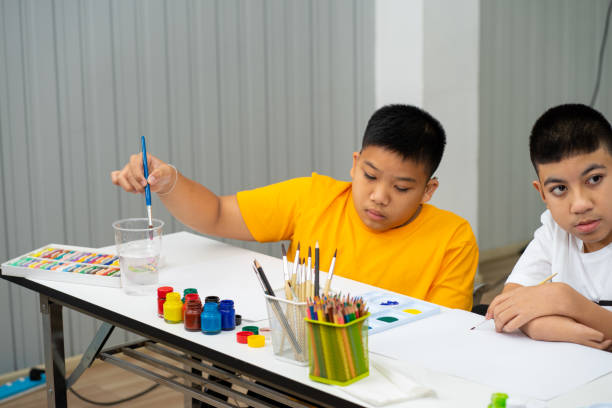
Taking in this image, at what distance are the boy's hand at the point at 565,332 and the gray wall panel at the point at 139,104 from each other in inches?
74.1

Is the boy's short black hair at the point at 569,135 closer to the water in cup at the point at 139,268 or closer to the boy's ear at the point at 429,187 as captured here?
the boy's ear at the point at 429,187

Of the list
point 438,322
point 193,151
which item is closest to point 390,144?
point 438,322

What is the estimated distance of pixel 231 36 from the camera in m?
2.91

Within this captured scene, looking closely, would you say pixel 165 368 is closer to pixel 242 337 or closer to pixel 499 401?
pixel 242 337

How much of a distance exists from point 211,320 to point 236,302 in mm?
190

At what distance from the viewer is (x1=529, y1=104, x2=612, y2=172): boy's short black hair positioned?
1.30 metres

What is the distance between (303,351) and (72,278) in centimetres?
71

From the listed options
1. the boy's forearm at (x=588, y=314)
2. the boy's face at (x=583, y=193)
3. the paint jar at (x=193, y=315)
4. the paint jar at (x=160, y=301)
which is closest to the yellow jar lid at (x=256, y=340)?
the paint jar at (x=193, y=315)

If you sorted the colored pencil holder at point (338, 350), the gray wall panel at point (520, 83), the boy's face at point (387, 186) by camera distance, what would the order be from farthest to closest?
the gray wall panel at point (520, 83), the boy's face at point (387, 186), the colored pencil holder at point (338, 350)

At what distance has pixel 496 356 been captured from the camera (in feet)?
3.55

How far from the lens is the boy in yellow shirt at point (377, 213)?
162 cm

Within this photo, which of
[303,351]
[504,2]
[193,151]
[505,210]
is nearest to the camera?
[303,351]

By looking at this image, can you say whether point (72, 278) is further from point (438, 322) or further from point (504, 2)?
point (504, 2)

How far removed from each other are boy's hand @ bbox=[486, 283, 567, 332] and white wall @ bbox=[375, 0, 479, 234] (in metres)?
2.10
